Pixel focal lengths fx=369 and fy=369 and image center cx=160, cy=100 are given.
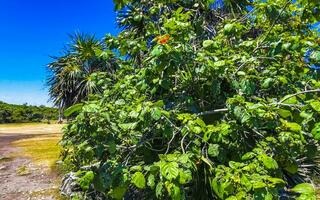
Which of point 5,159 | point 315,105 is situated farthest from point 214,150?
point 5,159

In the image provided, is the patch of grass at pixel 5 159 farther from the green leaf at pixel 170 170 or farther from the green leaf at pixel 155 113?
the green leaf at pixel 170 170

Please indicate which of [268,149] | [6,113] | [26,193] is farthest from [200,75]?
[6,113]

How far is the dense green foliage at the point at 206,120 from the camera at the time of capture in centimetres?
328

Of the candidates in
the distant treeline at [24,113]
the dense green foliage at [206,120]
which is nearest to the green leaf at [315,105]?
the dense green foliage at [206,120]

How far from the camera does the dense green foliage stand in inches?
129

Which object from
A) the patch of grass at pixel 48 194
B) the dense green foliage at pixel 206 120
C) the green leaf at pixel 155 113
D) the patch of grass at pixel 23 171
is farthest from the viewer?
the patch of grass at pixel 23 171

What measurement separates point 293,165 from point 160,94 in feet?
6.19

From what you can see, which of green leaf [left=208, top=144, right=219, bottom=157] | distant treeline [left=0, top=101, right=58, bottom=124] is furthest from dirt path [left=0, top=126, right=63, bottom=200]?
distant treeline [left=0, top=101, right=58, bottom=124]

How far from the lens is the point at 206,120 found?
471cm

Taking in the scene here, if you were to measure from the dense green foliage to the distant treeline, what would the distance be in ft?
152

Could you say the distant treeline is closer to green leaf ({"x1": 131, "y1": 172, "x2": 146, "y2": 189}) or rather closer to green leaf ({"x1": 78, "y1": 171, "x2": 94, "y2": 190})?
green leaf ({"x1": 78, "y1": 171, "x2": 94, "y2": 190})

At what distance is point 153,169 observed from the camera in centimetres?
324

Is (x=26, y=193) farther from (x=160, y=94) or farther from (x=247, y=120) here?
(x=247, y=120)

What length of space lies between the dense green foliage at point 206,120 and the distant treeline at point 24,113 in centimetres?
4635
